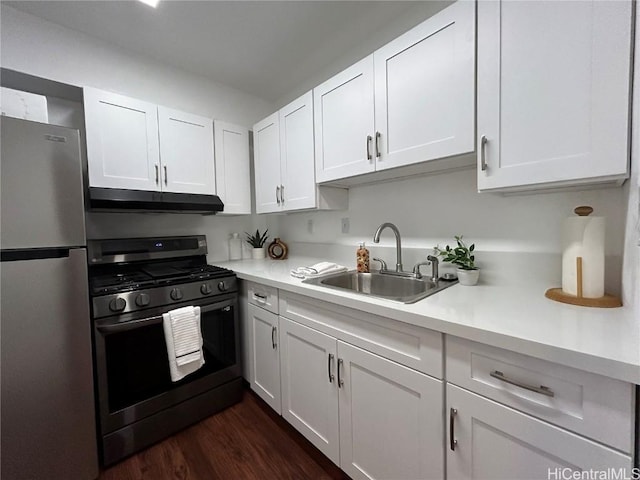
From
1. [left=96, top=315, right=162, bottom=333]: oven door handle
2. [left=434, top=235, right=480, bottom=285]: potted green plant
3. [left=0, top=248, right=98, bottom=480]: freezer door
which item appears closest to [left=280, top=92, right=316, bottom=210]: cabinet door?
[left=434, top=235, right=480, bottom=285]: potted green plant

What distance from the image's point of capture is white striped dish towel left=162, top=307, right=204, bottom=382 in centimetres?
150

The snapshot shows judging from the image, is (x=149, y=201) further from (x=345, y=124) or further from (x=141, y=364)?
(x=345, y=124)

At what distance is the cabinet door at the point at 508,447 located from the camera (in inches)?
24.5

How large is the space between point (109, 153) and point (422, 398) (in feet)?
7.39

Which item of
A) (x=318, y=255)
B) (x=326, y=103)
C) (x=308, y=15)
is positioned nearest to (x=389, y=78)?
(x=326, y=103)

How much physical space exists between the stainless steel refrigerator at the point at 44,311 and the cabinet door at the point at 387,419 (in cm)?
125

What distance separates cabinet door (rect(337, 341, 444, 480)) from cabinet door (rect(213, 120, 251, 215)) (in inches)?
65.1

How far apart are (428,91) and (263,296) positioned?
147cm

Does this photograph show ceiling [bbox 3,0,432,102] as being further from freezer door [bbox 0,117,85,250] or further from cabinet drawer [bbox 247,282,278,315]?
cabinet drawer [bbox 247,282,278,315]

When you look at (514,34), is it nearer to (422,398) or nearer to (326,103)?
(326,103)

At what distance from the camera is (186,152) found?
204cm

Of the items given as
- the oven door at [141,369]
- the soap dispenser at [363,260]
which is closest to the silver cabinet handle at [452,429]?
the soap dispenser at [363,260]

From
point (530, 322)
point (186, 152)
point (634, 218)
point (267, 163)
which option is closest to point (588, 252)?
point (634, 218)
